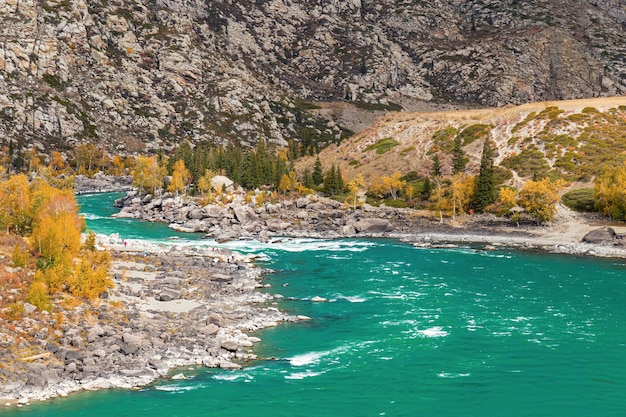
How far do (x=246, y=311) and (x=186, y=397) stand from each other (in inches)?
723

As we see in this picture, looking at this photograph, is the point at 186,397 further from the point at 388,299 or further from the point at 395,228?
the point at 395,228

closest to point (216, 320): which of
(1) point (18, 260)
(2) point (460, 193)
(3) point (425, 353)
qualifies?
(3) point (425, 353)

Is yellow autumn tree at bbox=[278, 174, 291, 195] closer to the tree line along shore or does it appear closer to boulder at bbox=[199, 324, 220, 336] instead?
the tree line along shore

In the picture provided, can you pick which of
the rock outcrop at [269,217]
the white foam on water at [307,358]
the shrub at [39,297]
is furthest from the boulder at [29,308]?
the rock outcrop at [269,217]

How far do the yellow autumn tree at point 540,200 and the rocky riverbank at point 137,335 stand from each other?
2625 inches

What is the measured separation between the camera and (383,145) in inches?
6767

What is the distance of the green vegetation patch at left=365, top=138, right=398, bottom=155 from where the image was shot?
168375 mm

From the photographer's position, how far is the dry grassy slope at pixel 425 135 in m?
143

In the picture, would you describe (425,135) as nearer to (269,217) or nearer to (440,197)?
(440,197)

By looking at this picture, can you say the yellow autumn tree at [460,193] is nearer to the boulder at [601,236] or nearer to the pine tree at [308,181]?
the boulder at [601,236]

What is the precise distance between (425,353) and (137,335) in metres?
23.2

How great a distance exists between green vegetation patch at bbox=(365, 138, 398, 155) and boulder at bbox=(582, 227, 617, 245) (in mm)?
81469

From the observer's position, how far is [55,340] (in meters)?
40.7

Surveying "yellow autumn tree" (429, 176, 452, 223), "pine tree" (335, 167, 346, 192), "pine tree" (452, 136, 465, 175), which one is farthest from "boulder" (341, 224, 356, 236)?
"pine tree" (335, 167, 346, 192)
